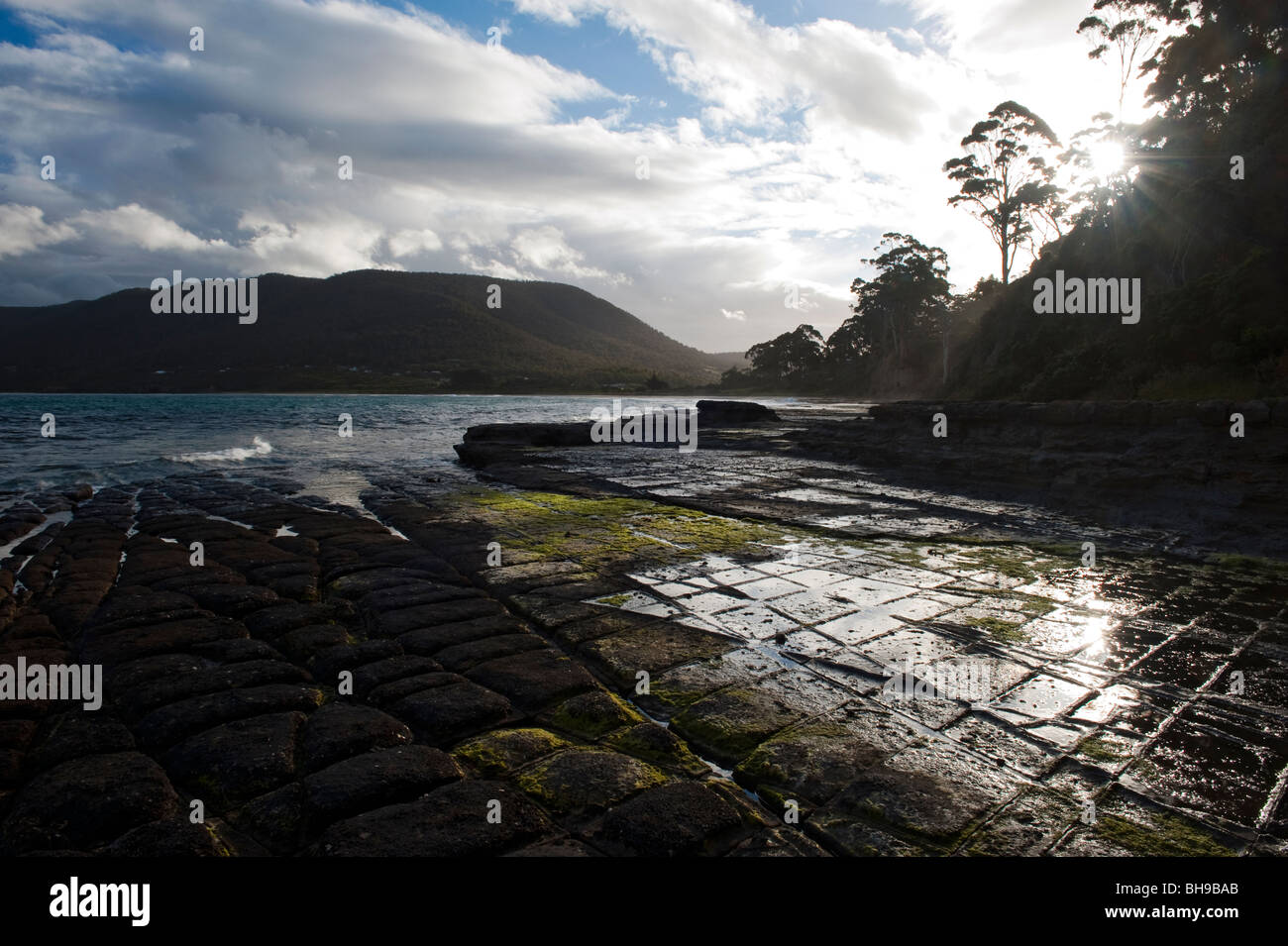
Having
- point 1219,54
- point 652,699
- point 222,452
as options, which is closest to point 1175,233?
point 1219,54

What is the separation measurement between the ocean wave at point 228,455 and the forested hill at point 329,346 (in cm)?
7846

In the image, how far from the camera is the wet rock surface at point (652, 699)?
8.95 feet

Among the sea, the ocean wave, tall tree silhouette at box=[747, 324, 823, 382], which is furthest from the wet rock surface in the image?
tall tree silhouette at box=[747, 324, 823, 382]

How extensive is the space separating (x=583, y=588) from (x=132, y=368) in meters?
141

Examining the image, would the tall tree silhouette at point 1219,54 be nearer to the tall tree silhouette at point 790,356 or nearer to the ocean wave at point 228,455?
the ocean wave at point 228,455

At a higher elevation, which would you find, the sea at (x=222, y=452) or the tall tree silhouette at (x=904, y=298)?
the tall tree silhouette at (x=904, y=298)

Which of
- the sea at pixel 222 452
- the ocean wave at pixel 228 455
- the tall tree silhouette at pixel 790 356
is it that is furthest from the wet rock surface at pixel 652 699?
the tall tree silhouette at pixel 790 356

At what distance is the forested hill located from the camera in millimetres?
108688

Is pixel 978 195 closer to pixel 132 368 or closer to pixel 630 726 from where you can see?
pixel 630 726

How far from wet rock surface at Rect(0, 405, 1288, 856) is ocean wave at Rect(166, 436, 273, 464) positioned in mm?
14024

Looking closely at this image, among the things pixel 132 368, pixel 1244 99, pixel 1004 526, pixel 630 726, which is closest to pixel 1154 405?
pixel 1004 526

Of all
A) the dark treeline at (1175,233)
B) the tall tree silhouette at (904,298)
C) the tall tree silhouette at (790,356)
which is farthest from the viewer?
the tall tree silhouette at (790,356)

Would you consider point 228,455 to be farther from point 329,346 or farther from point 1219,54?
point 329,346

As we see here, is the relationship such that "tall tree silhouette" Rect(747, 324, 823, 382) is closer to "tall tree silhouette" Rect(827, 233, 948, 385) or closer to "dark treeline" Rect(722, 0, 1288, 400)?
"tall tree silhouette" Rect(827, 233, 948, 385)
